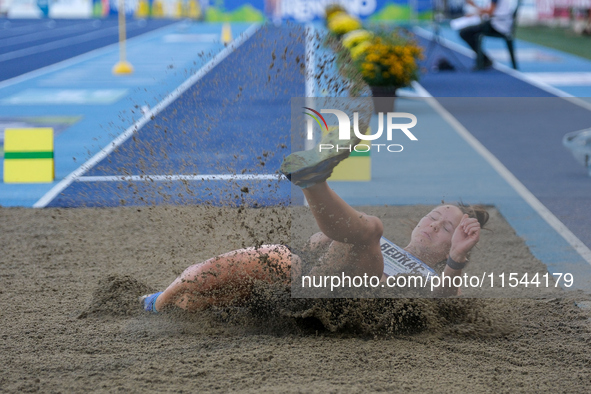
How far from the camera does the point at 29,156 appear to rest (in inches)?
304

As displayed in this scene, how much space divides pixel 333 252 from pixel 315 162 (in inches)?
23.7

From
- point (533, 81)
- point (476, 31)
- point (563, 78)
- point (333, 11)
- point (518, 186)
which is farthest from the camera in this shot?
point (333, 11)

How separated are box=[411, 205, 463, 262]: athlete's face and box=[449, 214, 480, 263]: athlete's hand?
77 mm

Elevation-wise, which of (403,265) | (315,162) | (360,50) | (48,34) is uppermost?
(360,50)

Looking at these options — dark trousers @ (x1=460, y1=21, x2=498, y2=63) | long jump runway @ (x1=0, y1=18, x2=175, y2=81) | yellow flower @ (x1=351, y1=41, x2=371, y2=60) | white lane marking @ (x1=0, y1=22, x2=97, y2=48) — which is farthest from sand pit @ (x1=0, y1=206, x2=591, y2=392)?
white lane marking @ (x1=0, y1=22, x2=97, y2=48)

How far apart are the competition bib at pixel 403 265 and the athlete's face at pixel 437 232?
0.21 ft

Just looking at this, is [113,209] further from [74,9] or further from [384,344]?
[74,9]

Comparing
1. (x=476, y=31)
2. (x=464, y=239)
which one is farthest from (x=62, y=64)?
(x=464, y=239)

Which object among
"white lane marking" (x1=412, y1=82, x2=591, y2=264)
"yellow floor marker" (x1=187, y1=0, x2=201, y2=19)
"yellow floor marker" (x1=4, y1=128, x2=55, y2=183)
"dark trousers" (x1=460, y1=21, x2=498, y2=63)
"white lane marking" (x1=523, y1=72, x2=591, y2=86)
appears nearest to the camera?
"white lane marking" (x1=412, y1=82, x2=591, y2=264)

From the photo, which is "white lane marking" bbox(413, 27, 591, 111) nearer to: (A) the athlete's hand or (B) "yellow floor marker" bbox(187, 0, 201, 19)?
(A) the athlete's hand

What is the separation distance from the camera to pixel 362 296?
11.9 ft

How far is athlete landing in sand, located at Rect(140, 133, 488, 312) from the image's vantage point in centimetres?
321

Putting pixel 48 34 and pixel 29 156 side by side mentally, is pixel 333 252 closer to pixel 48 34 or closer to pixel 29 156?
pixel 29 156

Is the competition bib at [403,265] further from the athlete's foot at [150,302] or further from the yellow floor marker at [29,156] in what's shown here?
the yellow floor marker at [29,156]
